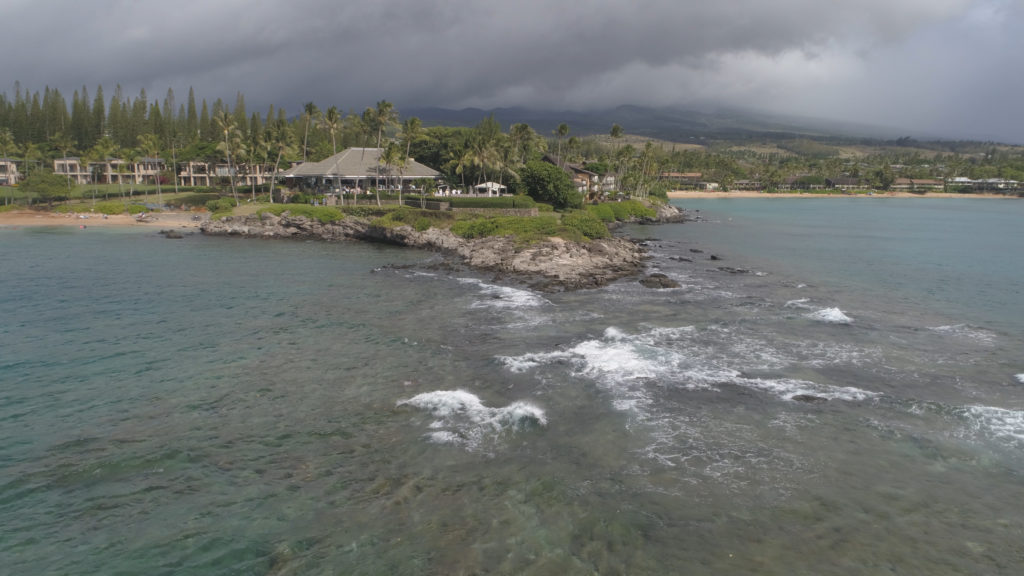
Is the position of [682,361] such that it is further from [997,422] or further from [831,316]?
[831,316]

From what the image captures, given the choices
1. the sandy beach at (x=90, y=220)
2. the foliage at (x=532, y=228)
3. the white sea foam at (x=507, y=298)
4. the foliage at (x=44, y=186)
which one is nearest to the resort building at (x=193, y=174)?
the foliage at (x=44, y=186)

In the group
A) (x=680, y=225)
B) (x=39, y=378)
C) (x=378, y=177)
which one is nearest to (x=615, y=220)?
(x=680, y=225)

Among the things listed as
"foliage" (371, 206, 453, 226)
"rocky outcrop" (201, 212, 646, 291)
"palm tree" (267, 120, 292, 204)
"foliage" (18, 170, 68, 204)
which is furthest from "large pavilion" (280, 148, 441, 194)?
"foliage" (18, 170, 68, 204)

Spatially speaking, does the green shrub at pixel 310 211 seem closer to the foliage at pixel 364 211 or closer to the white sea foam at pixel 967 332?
the foliage at pixel 364 211

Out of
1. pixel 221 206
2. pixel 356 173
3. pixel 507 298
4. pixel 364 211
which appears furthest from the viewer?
pixel 356 173

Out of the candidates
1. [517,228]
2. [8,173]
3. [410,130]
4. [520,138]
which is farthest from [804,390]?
[8,173]

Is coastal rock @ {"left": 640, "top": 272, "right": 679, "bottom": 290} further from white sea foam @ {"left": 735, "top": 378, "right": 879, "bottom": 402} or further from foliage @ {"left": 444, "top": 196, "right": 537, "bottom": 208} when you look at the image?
foliage @ {"left": 444, "top": 196, "right": 537, "bottom": 208}

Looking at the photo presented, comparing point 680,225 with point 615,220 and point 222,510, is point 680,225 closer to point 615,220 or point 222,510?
point 615,220
